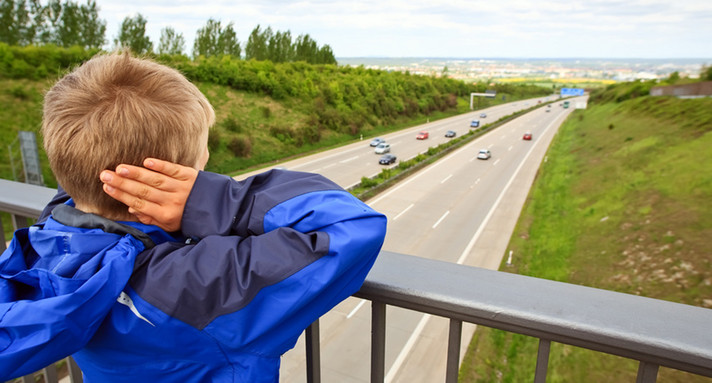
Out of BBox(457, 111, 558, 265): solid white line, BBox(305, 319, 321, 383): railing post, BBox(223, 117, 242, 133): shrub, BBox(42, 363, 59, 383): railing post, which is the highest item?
BBox(305, 319, 321, 383): railing post

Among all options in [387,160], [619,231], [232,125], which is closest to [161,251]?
[619,231]

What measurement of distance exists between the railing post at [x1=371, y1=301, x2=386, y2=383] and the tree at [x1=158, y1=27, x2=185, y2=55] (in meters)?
38.3

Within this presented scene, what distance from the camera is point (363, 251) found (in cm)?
89

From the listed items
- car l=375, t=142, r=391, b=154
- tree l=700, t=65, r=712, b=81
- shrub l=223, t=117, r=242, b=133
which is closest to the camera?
car l=375, t=142, r=391, b=154

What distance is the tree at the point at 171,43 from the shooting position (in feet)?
115

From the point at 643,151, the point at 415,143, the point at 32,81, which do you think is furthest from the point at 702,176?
the point at 32,81

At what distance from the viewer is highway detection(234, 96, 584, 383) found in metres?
7.51

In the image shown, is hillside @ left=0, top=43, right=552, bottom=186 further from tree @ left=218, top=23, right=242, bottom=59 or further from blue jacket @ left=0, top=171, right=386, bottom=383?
blue jacket @ left=0, top=171, right=386, bottom=383

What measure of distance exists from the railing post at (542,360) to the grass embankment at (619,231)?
5.07 meters

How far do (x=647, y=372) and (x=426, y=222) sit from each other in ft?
52.9

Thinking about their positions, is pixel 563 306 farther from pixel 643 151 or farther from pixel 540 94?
pixel 540 94

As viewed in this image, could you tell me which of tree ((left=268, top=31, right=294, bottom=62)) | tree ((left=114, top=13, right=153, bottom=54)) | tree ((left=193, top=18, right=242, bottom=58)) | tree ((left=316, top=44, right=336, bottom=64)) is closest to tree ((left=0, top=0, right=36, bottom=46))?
tree ((left=114, top=13, right=153, bottom=54))

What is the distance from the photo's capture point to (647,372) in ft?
2.98

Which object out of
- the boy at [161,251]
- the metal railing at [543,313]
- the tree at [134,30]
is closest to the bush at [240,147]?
the tree at [134,30]
